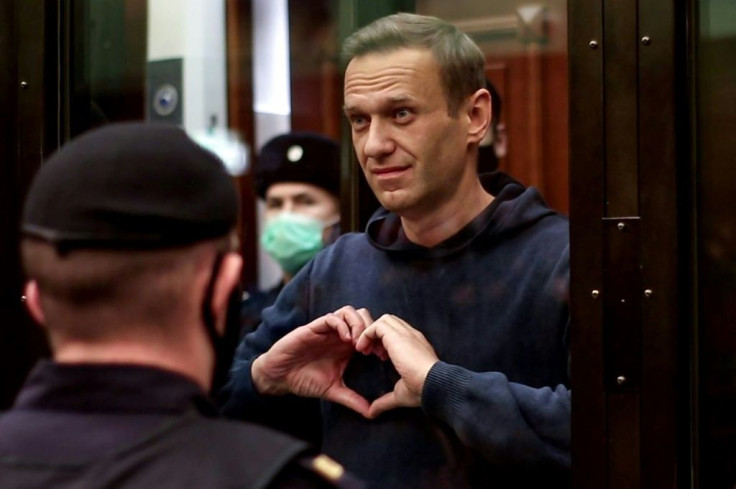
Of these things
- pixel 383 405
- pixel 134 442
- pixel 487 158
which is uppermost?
pixel 487 158

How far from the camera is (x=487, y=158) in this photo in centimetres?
277

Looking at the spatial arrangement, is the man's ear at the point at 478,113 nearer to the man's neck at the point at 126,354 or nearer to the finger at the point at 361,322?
the finger at the point at 361,322

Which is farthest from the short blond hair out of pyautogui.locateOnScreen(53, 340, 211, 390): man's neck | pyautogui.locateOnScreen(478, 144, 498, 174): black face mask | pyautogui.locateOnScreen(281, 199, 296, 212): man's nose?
pyautogui.locateOnScreen(53, 340, 211, 390): man's neck

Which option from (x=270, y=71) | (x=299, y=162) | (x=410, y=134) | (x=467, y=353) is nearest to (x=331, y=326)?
(x=467, y=353)

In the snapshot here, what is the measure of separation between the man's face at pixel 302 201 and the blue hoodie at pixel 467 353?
0.50 meters

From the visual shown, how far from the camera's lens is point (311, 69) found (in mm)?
3277

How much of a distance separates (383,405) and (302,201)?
3.29 feet

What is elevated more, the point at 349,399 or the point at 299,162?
the point at 299,162

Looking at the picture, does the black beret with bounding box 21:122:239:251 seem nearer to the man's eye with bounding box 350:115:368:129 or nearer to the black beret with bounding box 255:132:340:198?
the man's eye with bounding box 350:115:368:129

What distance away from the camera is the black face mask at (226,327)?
53.9 inches

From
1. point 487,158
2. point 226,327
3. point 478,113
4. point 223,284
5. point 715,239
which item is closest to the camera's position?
point 223,284

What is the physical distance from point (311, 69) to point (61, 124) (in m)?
0.77

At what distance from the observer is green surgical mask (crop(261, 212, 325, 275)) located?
114 inches

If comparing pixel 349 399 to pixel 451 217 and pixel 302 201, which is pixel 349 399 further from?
pixel 302 201
